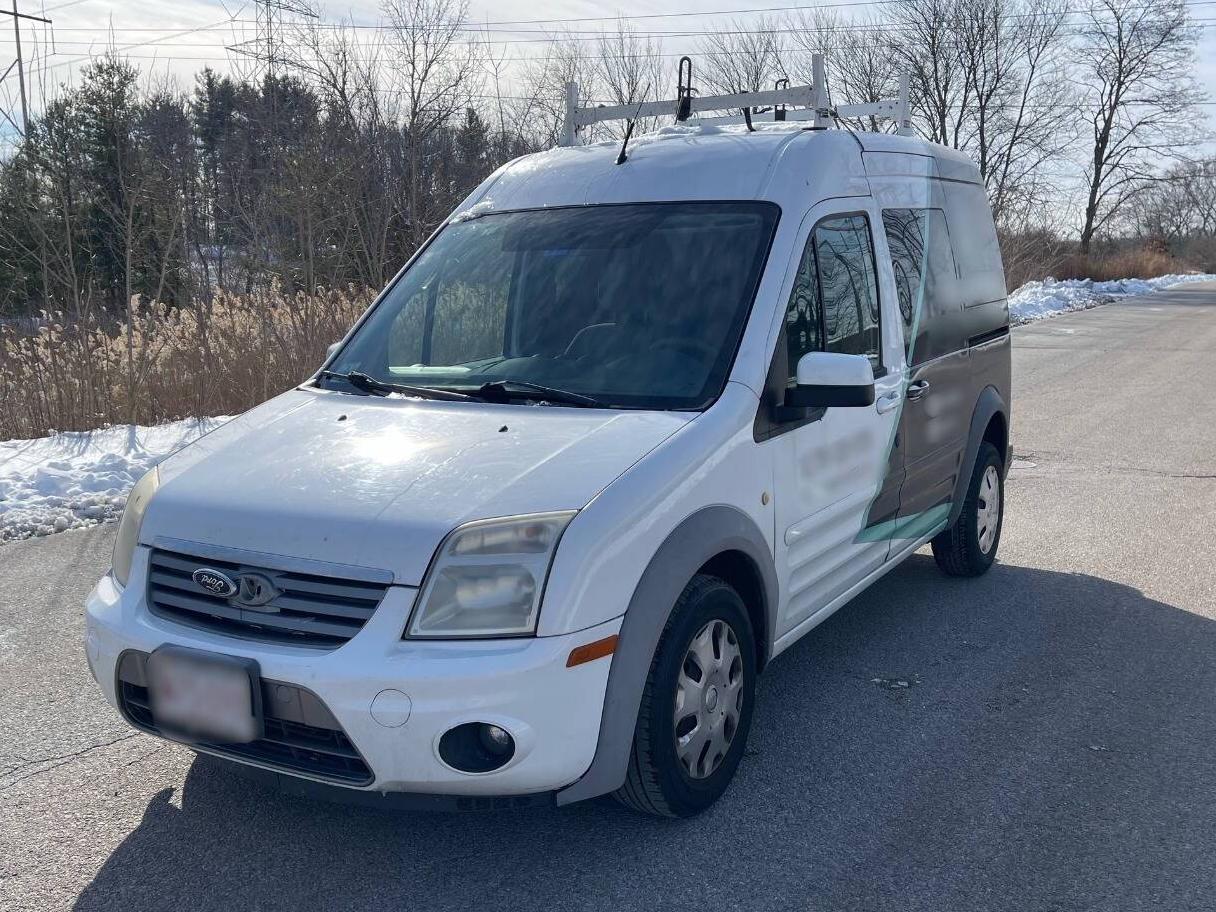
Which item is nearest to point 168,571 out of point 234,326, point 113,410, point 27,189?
point 113,410

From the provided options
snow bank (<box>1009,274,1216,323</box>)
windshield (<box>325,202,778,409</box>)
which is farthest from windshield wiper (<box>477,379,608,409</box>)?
snow bank (<box>1009,274,1216,323</box>)

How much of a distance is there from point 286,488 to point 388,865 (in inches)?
42.6

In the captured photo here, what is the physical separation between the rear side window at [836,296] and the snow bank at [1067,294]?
17.5 meters

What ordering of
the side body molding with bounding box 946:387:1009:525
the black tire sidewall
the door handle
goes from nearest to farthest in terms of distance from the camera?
the black tire sidewall < the door handle < the side body molding with bounding box 946:387:1009:525

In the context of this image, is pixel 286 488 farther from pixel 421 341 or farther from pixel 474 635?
pixel 421 341

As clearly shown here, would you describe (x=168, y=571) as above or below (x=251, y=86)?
below

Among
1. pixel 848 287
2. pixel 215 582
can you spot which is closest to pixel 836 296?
pixel 848 287

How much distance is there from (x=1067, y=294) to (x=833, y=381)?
92.1ft

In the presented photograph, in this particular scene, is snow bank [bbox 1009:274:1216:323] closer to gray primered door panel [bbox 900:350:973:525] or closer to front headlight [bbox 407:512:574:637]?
gray primered door panel [bbox 900:350:973:525]

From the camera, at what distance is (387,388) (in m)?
3.90

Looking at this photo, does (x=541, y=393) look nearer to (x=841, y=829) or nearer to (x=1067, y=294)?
(x=841, y=829)

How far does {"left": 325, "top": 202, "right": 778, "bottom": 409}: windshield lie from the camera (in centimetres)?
365

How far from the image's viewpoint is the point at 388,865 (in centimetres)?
311

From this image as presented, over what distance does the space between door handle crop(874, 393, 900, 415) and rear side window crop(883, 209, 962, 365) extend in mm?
242
